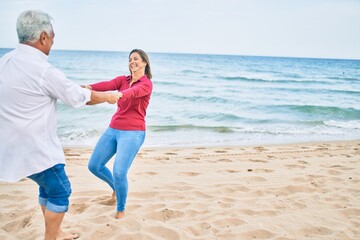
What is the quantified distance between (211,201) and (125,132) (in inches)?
61.1

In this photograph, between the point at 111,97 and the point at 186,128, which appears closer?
the point at 111,97

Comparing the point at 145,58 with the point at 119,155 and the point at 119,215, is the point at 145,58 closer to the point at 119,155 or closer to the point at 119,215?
the point at 119,155

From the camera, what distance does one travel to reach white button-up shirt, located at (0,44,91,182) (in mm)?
2545

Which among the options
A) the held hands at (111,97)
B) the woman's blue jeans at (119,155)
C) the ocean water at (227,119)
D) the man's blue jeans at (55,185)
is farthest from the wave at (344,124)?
the man's blue jeans at (55,185)

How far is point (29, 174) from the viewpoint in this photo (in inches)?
104

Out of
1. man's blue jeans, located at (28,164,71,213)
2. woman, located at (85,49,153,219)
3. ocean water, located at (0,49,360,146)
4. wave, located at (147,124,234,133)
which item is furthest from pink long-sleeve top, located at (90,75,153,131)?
wave, located at (147,124,234,133)

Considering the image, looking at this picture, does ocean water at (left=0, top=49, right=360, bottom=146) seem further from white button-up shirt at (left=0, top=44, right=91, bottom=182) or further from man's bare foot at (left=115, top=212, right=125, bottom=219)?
white button-up shirt at (left=0, top=44, right=91, bottom=182)

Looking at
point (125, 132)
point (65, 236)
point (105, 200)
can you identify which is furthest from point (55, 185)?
point (105, 200)

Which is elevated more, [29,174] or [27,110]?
[27,110]

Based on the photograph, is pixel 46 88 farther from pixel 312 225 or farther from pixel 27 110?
pixel 312 225

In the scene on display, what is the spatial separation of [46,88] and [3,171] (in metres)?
0.69

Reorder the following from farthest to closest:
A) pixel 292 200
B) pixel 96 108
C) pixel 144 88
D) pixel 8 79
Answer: pixel 96 108, pixel 292 200, pixel 144 88, pixel 8 79

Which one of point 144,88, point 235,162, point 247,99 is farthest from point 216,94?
point 144,88

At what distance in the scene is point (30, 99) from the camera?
2576mm
